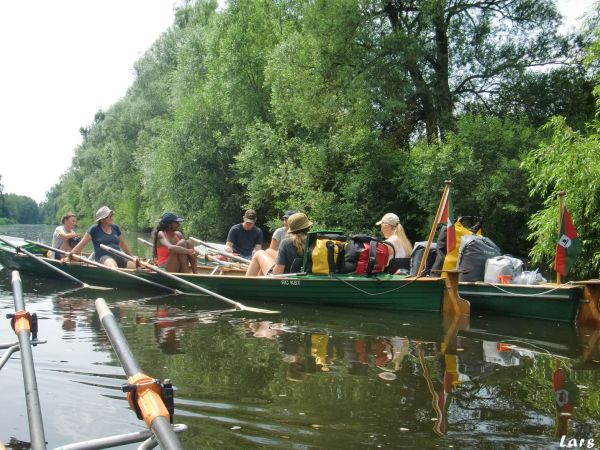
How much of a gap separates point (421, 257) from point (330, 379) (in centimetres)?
402

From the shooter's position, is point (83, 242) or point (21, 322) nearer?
point (21, 322)

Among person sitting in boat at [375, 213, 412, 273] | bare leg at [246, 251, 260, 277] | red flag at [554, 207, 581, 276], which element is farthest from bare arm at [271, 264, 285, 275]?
red flag at [554, 207, 581, 276]

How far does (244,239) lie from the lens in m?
12.1

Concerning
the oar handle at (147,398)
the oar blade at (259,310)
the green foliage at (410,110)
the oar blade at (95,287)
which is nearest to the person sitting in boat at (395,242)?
the oar blade at (259,310)

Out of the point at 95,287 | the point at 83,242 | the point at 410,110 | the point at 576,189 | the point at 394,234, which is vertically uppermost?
the point at 410,110

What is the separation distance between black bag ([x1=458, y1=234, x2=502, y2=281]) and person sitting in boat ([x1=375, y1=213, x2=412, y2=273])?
0.82m

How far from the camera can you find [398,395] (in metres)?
4.81

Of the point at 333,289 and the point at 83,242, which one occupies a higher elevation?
the point at 83,242

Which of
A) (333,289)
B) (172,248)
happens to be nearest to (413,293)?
(333,289)

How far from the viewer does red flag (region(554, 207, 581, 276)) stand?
8070mm

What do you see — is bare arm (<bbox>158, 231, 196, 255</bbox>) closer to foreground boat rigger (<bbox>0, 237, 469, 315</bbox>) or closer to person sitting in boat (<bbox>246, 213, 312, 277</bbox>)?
foreground boat rigger (<bbox>0, 237, 469, 315</bbox>)

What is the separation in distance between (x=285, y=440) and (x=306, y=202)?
16191mm

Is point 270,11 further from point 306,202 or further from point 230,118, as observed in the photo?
point 306,202

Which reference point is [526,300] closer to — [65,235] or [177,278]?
[177,278]
